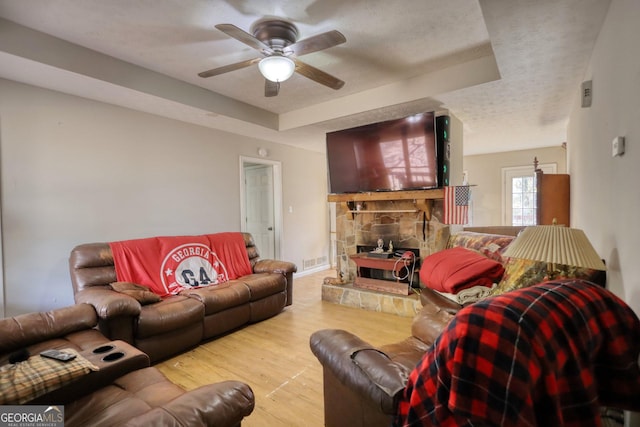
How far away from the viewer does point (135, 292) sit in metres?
2.57

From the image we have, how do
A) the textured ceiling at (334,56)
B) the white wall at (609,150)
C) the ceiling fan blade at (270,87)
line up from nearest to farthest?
the white wall at (609,150)
the textured ceiling at (334,56)
the ceiling fan blade at (270,87)

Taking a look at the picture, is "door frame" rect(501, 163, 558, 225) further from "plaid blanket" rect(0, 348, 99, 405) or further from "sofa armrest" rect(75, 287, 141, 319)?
"plaid blanket" rect(0, 348, 99, 405)

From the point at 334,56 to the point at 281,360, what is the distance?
270 centimetres

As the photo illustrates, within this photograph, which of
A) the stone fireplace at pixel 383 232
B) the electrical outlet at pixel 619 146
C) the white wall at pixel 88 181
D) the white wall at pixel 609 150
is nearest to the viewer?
the white wall at pixel 609 150

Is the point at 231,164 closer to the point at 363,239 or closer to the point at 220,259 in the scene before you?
the point at 220,259

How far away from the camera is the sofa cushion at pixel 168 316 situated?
2.38 metres

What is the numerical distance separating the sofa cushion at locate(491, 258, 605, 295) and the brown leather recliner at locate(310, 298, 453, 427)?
0.66 metres

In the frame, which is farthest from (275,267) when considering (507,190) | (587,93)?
(507,190)

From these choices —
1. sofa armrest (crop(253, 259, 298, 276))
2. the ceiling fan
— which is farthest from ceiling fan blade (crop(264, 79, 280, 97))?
sofa armrest (crop(253, 259, 298, 276))

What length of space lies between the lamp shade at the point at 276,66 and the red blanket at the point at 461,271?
2036 mm

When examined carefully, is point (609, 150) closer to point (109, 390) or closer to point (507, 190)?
point (109, 390)

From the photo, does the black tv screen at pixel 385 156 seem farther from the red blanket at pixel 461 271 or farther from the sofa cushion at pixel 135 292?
the sofa cushion at pixel 135 292

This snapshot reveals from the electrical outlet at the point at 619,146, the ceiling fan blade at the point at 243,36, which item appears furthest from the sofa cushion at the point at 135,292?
the electrical outlet at the point at 619,146

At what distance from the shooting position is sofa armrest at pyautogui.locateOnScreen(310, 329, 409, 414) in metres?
1.10
